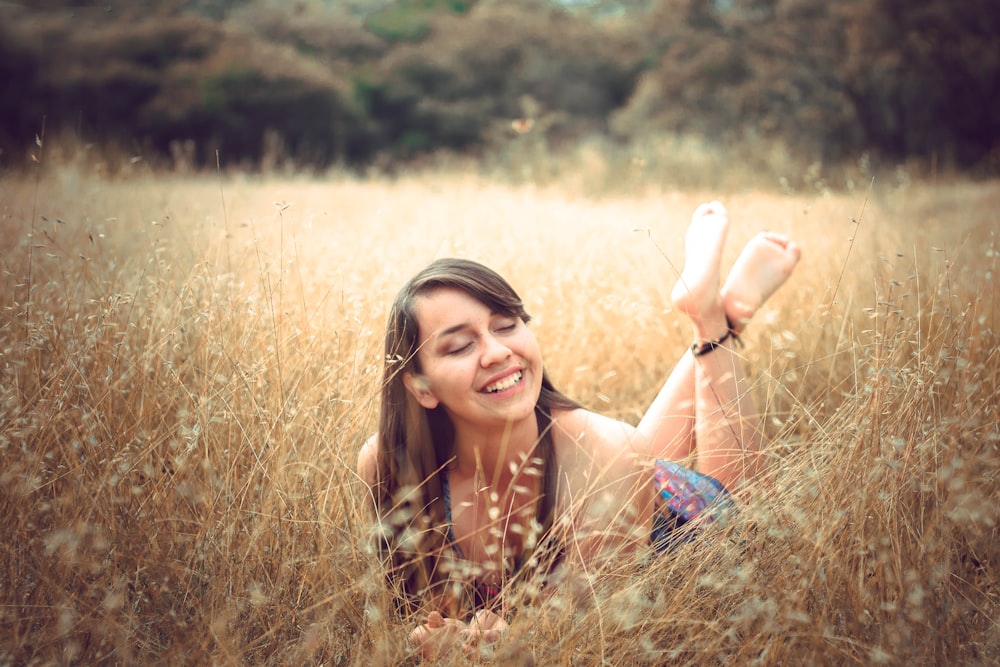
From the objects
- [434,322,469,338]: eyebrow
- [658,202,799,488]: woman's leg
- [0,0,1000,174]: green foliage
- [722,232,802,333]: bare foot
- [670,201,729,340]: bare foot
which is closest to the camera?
[434,322,469,338]: eyebrow

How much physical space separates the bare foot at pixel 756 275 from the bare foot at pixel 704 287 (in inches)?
3.2

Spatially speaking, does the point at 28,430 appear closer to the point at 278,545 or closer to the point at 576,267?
the point at 278,545

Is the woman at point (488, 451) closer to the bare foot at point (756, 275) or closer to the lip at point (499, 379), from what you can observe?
the lip at point (499, 379)

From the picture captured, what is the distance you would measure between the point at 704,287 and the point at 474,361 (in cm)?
88

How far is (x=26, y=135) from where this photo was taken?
962cm

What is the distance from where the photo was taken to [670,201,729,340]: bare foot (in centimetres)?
229

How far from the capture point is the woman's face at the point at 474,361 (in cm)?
177

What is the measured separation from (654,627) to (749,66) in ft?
44.2

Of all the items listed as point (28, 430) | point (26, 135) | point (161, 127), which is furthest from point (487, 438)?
point (161, 127)

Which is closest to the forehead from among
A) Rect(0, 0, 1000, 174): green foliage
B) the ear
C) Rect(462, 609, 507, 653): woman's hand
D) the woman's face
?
the woman's face

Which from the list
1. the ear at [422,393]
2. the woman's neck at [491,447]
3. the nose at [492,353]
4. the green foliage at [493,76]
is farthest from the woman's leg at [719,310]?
the green foliage at [493,76]

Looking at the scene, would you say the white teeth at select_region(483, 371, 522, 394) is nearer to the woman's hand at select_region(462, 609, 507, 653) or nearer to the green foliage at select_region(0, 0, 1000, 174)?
the woman's hand at select_region(462, 609, 507, 653)

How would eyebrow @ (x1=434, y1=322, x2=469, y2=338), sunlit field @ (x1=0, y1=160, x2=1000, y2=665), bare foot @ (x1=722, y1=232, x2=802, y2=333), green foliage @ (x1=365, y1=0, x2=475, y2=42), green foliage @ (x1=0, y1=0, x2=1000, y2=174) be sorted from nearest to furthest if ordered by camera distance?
sunlit field @ (x1=0, y1=160, x2=1000, y2=665) < eyebrow @ (x1=434, y1=322, x2=469, y2=338) < bare foot @ (x1=722, y1=232, x2=802, y2=333) < green foliage @ (x1=0, y1=0, x2=1000, y2=174) < green foliage @ (x1=365, y1=0, x2=475, y2=42)

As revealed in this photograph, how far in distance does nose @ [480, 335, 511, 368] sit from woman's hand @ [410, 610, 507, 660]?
548mm
